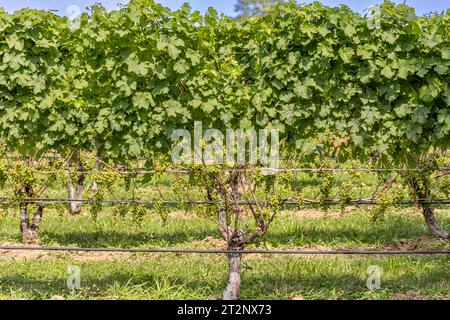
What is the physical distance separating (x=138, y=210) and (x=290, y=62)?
90.7 inches

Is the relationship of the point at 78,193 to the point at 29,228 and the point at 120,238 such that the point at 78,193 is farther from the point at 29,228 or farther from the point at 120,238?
the point at 120,238

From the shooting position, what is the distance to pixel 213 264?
325 inches

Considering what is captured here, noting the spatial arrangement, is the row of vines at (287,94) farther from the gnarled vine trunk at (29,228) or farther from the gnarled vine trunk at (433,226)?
the gnarled vine trunk at (29,228)

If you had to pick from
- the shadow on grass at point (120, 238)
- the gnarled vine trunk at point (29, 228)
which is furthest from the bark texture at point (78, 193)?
the gnarled vine trunk at point (29, 228)

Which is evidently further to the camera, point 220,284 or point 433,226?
point 433,226

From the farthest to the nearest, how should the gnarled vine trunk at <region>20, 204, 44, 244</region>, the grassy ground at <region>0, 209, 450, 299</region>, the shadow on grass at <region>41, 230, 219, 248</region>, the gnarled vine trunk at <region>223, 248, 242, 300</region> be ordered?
the gnarled vine trunk at <region>20, 204, 44, 244</region> < the shadow on grass at <region>41, 230, 219, 248</region> < the grassy ground at <region>0, 209, 450, 299</region> < the gnarled vine trunk at <region>223, 248, 242, 300</region>

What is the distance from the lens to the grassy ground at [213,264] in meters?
7.18

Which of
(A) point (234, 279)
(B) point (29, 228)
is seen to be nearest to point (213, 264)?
(A) point (234, 279)

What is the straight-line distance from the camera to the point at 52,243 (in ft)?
32.4

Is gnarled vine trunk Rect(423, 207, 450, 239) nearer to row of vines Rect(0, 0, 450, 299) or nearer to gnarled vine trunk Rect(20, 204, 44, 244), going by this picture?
row of vines Rect(0, 0, 450, 299)

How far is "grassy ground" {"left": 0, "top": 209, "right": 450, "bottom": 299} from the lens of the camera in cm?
718

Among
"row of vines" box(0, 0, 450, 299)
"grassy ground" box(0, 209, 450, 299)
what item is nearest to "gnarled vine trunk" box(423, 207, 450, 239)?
"grassy ground" box(0, 209, 450, 299)
